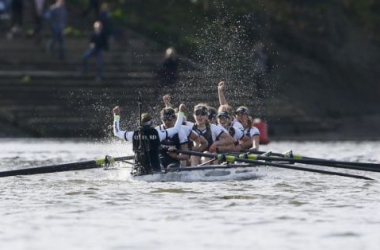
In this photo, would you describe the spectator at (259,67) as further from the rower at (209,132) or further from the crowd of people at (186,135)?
the rower at (209,132)

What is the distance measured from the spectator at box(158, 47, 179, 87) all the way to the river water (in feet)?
45.8

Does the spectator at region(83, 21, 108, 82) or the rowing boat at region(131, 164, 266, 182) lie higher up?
the spectator at region(83, 21, 108, 82)

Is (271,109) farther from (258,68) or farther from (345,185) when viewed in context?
(345,185)

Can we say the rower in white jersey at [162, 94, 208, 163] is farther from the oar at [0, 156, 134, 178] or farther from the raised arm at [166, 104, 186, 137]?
the oar at [0, 156, 134, 178]

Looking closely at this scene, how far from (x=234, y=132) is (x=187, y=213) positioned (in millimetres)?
8947

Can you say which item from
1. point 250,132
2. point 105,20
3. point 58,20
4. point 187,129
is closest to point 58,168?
point 187,129

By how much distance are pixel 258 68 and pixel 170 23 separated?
4464mm

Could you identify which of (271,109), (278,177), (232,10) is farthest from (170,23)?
(278,177)

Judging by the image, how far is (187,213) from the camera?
774 inches

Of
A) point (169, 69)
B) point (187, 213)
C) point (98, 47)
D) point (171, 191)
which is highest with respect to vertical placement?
point (98, 47)

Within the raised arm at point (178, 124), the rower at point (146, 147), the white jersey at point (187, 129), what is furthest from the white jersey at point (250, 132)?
the rower at point (146, 147)

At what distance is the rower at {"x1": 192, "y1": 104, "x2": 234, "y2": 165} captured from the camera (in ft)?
87.1

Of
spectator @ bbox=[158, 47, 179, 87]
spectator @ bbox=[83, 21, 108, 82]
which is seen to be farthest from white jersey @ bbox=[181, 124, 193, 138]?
spectator @ bbox=[83, 21, 108, 82]

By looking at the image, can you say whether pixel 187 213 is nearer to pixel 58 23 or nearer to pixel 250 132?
pixel 250 132
